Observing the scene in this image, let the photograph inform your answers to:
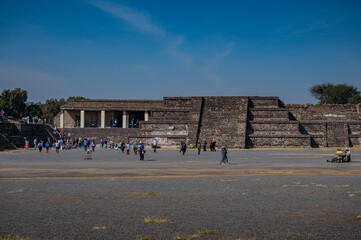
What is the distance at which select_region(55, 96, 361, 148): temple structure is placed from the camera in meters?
34.3

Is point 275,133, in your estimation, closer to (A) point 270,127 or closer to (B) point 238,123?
(A) point 270,127

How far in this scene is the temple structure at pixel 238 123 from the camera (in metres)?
34.3

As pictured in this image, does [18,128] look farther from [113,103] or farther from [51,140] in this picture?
[113,103]

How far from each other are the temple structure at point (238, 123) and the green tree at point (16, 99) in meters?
28.3

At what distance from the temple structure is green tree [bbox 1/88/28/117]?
28270mm

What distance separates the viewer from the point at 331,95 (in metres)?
72.5

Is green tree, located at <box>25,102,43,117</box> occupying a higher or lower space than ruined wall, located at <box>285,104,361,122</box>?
higher

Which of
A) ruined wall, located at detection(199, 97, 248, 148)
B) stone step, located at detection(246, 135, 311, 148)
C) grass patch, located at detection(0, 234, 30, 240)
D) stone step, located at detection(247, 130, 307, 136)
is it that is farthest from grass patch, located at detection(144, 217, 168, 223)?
stone step, located at detection(247, 130, 307, 136)

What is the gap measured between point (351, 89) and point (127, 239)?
73156 millimetres

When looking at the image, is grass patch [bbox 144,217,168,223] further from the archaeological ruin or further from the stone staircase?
the stone staircase

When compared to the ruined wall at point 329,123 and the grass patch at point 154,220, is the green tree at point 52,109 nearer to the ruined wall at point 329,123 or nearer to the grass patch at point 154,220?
the ruined wall at point 329,123

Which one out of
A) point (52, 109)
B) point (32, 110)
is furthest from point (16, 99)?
point (52, 109)

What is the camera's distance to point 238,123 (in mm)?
36812

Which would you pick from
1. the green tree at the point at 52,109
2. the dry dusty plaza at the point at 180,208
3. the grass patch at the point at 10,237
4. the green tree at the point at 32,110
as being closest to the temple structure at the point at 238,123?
the dry dusty plaza at the point at 180,208
